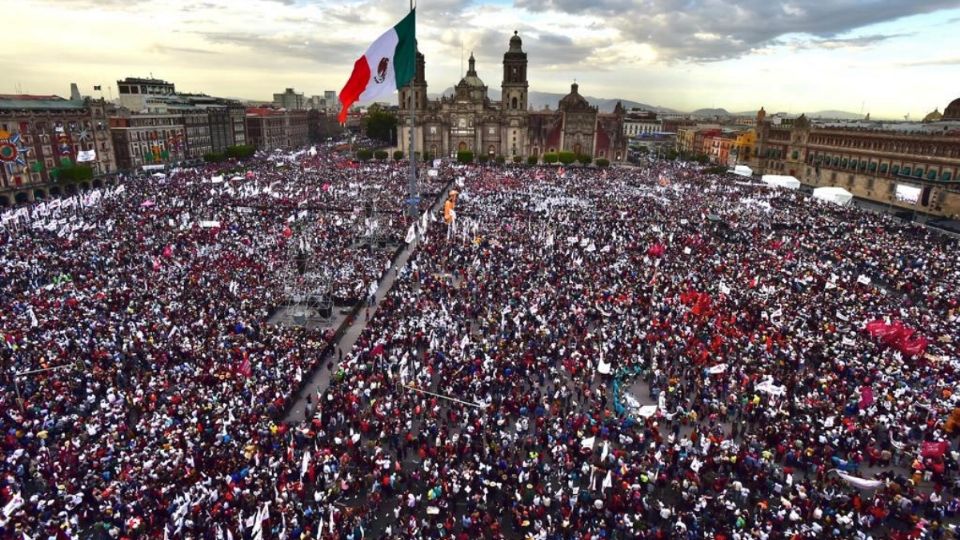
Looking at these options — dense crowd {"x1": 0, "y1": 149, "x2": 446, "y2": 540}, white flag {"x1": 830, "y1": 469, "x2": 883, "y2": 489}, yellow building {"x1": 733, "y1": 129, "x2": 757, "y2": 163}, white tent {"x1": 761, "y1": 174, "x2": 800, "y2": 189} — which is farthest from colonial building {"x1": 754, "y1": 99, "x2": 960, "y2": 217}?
dense crowd {"x1": 0, "y1": 149, "x2": 446, "y2": 540}

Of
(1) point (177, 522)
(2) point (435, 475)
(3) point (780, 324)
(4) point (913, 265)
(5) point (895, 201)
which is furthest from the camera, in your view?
(5) point (895, 201)

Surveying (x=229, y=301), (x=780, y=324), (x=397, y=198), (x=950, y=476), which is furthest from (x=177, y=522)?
(x=397, y=198)

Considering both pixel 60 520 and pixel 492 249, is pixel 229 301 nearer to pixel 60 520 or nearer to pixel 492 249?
pixel 60 520

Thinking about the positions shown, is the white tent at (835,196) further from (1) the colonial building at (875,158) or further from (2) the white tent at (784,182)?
(2) the white tent at (784,182)

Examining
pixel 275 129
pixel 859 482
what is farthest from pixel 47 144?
pixel 859 482

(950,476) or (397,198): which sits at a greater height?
(397,198)

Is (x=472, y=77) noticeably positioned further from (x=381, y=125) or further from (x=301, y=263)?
(x=301, y=263)

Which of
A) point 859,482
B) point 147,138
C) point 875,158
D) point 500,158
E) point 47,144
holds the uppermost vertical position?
point 147,138
